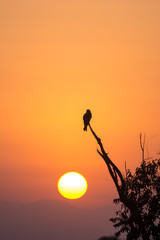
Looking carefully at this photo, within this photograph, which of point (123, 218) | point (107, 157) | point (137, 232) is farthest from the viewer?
point (123, 218)

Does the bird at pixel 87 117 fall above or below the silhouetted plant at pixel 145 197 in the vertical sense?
above

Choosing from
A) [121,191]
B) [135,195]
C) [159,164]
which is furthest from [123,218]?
[121,191]

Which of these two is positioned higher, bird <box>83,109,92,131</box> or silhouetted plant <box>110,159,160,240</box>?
bird <box>83,109,92,131</box>

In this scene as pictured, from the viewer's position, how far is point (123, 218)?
32.2 metres

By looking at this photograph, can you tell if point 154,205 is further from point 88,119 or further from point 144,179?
point 88,119

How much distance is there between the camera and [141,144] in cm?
3089

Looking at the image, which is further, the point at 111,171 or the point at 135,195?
the point at 135,195

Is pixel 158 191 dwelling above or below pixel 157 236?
above

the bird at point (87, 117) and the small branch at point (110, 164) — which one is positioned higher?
the bird at point (87, 117)

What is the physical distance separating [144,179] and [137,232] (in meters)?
3.31

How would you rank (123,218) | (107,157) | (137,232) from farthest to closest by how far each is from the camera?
1. (123,218)
2. (137,232)
3. (107,157)

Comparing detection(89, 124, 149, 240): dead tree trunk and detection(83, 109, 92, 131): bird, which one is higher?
detection(83, 109, 92, 131): bird

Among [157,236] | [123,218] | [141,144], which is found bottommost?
[157,236]

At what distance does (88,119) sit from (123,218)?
283 inches
